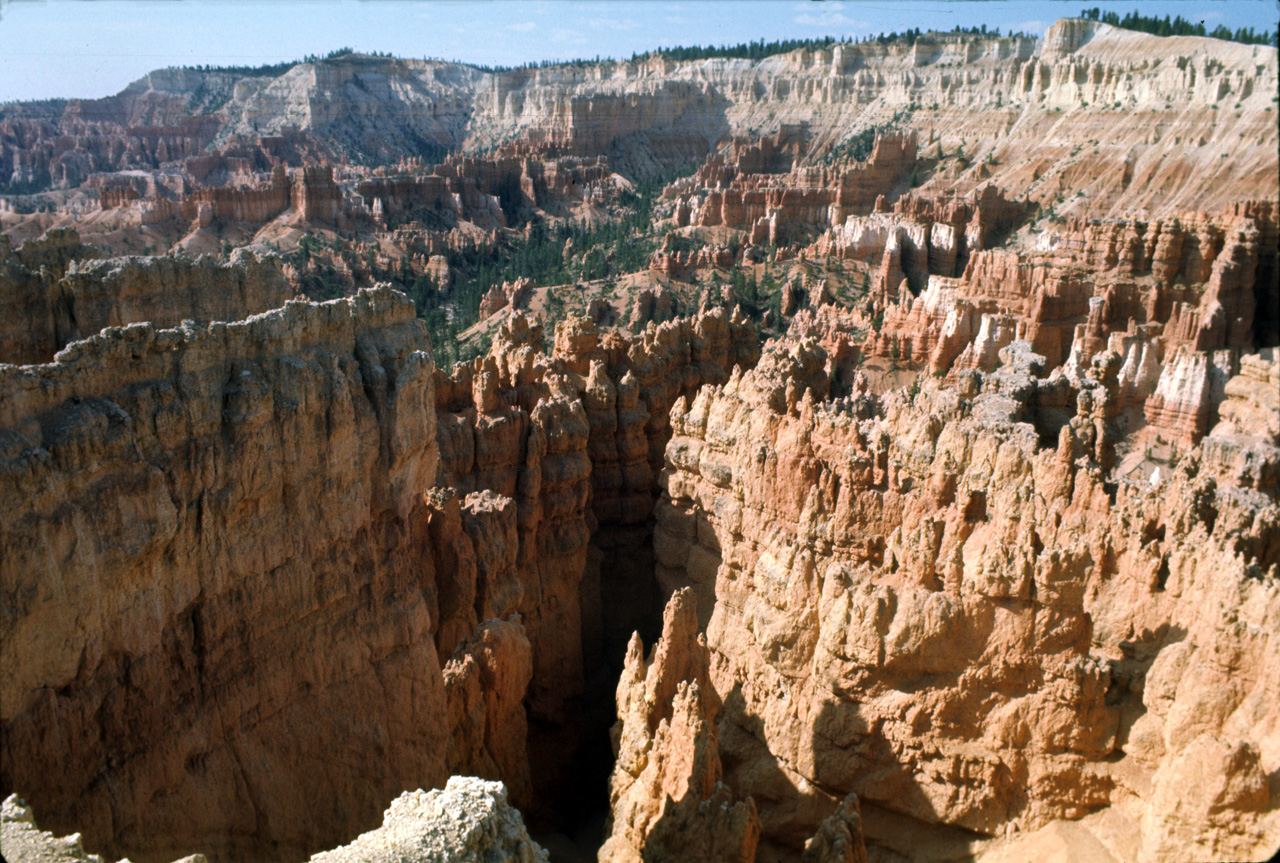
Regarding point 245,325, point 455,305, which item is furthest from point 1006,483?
point 455,305

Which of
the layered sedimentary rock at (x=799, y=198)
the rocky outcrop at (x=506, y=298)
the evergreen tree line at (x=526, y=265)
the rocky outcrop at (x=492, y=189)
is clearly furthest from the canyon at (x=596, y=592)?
the rocky outcrop at (x=492, y=189)

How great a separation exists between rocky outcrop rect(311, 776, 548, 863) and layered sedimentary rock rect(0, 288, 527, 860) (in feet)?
11.8

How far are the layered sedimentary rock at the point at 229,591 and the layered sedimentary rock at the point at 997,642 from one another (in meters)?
4.90

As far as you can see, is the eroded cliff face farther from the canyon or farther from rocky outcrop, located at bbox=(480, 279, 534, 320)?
rocky outcrop, located at bbox=(480, 279, 534, 320)

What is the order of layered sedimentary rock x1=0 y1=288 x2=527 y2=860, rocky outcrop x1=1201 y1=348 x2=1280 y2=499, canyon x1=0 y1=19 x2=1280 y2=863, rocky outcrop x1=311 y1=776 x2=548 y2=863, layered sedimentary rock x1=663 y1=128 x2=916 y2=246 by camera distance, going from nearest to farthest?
1. rocky outcrop x1=311 y1=776 x2=548 y2=863
2. layered sedimentary rock x1=0 y1=288 x2=527 y2=860
3. canyon x1=0 y1=19 x2=1280 y2=863
4. rocky outcrop x1=1201 y1=348 x2=1280 y2=499
5. layered sedimentary rock x1=663 y1=128 x2=916 y2=246

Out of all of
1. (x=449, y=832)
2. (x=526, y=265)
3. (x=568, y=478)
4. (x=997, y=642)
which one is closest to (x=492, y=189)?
(x=526, y=265)

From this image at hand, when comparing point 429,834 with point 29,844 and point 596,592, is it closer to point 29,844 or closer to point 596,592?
point 29,844

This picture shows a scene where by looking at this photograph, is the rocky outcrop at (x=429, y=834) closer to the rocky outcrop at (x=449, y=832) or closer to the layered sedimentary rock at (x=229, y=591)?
the rocky outcrop at (x=449, y=832)

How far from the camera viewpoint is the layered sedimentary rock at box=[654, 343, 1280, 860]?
10016 millimetres

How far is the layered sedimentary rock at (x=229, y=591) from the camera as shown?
31.2ft

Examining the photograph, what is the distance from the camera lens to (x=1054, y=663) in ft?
37.9

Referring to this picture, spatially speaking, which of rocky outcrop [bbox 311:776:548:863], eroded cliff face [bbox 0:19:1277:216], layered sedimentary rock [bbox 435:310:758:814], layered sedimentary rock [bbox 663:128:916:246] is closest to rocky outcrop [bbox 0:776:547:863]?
rocky outcrop [bbox 311:776:548:863]

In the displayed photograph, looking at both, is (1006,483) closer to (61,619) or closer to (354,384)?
(354,384)

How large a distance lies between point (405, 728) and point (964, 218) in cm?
5389
